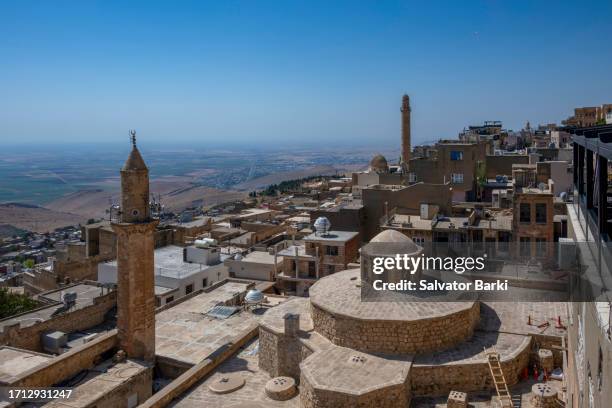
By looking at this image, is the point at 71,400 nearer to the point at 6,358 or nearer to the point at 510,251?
the point at 6,358

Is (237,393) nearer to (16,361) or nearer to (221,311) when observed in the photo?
(221,311)

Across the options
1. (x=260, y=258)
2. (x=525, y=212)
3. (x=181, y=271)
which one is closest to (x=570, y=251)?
(x=525, y=212)

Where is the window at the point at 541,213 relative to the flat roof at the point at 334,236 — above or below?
above

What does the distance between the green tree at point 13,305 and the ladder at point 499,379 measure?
23.4 m

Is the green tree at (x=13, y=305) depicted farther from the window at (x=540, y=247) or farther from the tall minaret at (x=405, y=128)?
the tall minaret at (x=405, y=128)

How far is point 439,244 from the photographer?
27609 mm

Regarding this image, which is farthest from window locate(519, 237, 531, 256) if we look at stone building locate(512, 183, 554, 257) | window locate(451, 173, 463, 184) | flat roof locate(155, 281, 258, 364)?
window locate(451, 173, 463, 184)

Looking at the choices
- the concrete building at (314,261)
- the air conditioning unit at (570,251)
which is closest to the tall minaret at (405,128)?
the concrete building at (314,261)

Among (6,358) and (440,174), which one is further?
(440,174)

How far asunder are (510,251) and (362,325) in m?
13.7

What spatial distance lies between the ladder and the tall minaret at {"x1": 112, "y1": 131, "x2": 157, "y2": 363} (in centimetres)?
1170

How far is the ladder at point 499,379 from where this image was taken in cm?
1304

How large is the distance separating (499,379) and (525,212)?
13.0m

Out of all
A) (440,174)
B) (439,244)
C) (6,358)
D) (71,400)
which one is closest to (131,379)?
(71,400)
